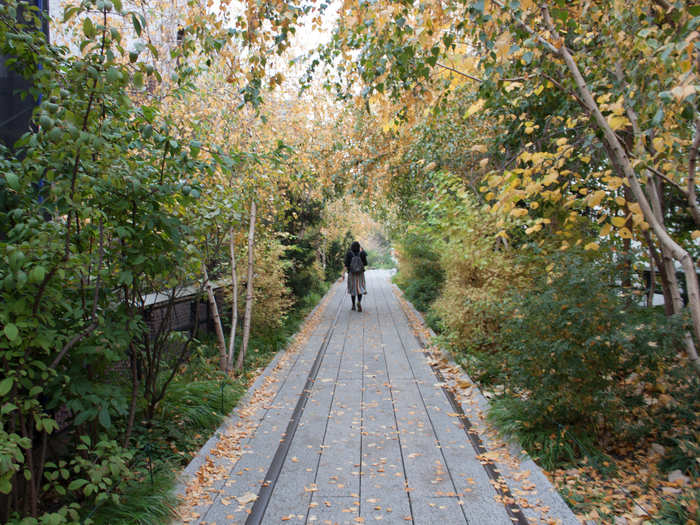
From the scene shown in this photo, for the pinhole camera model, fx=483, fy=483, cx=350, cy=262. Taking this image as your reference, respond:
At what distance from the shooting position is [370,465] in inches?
152

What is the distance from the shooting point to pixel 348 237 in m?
26.3

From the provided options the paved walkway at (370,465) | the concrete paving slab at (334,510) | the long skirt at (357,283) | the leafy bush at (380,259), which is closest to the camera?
the concrete paving slab at (334,510)

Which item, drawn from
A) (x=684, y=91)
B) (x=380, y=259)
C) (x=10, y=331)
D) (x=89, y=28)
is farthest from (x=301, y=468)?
(x=380, y=259)

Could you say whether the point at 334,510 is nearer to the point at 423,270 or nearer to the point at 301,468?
the point at 301,468

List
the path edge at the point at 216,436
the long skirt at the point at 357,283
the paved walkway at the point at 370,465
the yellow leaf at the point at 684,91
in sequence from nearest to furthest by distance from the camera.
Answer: the yellow leaf at the point at 684,91, the paved walkway at the point at 370,465, the path edge at the point at 216,436, the long skirt at the point at 357,283

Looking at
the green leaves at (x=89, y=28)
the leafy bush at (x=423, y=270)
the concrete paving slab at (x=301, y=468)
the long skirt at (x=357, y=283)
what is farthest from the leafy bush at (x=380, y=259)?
the green leaves at (x=89, y=28)

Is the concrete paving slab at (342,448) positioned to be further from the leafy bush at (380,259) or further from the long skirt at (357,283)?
the leafy bush at (380,259)

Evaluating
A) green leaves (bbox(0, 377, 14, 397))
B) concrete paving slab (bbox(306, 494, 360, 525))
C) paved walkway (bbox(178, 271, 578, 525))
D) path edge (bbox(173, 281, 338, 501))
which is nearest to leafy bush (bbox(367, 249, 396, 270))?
path edge (bbox(173, 281, 338, 501))

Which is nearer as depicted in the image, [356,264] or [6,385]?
[6,385]

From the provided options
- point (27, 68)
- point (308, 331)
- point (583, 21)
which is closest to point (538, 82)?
point (583, 21)

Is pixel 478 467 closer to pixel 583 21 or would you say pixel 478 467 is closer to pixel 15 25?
pixel 15 25

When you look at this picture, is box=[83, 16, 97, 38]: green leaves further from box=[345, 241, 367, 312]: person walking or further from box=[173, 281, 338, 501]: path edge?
box=[345, 241, 367, 312]: person walking

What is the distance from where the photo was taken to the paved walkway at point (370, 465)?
10.4 feet

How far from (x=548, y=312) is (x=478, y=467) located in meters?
1.37
